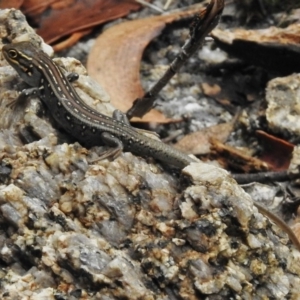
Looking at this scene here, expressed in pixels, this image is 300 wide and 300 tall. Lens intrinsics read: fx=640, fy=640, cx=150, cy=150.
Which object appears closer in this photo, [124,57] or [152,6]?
[124,57]

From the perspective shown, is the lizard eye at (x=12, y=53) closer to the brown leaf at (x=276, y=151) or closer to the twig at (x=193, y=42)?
the twig at (x=193, y=42)

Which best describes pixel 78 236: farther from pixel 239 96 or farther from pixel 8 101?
pixel 239 96

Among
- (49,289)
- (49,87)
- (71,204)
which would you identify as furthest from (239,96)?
(49,289)

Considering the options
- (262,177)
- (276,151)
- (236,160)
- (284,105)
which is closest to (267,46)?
(284,105)

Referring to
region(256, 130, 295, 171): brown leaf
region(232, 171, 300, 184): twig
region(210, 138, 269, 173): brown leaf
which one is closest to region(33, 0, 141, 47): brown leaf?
region(210, 138, 269, 173): brown leaf

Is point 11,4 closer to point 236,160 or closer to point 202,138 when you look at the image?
point 202,138

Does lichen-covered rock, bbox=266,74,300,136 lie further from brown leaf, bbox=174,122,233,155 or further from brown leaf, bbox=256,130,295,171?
brown leaf, bbox=174,122,233,155

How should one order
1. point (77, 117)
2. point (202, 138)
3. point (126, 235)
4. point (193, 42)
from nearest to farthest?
point (126, 235) → point (77, 117) → point (193, 42) → point (202, 138)
